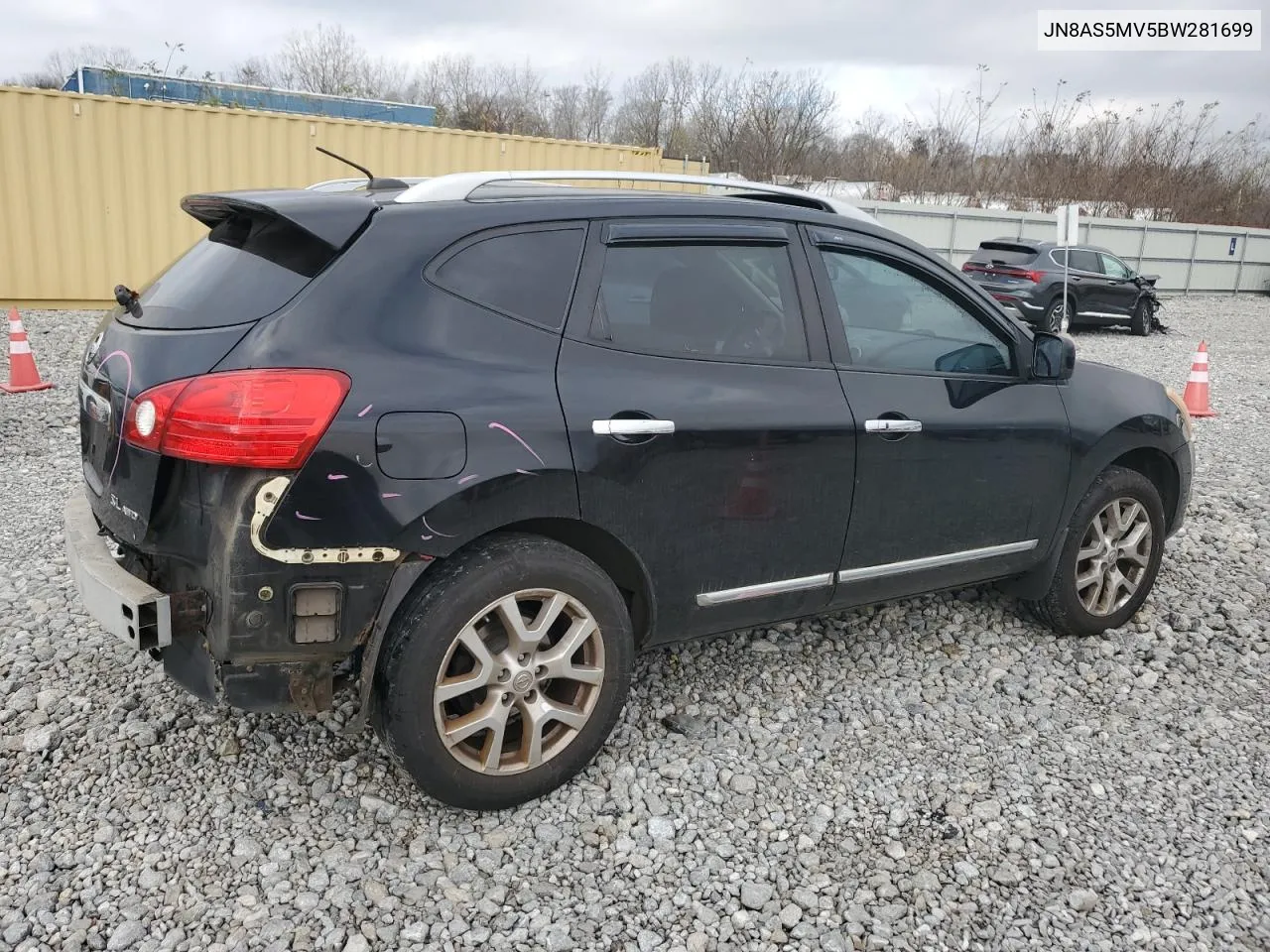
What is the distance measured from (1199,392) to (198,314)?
1013 cm

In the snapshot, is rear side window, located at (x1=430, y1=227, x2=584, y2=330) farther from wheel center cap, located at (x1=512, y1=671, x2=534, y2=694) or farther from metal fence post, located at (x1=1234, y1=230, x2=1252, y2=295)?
metal fence post, located at (x1=1234, y1=230, x2=1252, y2=295)

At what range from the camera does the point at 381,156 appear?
14.1 meters

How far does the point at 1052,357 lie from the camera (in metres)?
3.85

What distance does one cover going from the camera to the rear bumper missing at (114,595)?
2.48 m

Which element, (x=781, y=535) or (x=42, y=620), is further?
(x=42, y=620)

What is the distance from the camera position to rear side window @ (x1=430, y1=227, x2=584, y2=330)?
2736mm

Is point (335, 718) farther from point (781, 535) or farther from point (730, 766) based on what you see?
point (781, 535)

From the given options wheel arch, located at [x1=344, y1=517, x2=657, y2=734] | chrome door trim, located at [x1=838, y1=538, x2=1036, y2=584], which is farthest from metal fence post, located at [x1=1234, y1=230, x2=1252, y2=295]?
wheel arch, located at [x1=344, y1=517, x2=657, y2=734]

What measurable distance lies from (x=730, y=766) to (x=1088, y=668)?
5.83 ft

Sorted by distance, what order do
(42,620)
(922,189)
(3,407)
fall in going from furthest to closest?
(922,189), (3,407), (42,620)

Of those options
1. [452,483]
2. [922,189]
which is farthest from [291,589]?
[922,189]

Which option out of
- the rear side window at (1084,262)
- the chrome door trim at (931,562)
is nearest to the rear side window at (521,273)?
the chrome door trim at (931,562)

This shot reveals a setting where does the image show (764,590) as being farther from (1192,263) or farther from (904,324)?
(1192,263)

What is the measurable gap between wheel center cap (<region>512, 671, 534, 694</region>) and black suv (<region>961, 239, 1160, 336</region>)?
14995 millimetres
